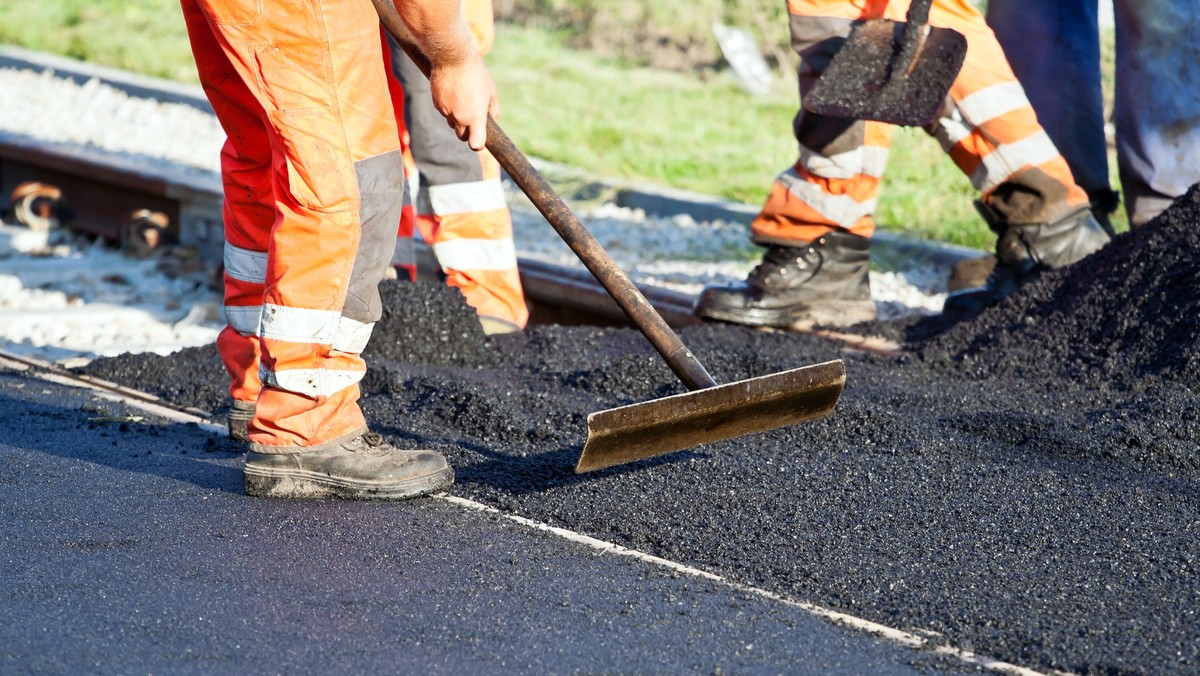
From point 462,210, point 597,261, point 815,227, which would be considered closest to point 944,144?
point 815,227

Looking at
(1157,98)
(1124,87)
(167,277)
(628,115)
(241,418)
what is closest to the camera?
(241,418)

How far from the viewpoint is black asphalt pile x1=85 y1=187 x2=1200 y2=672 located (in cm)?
250

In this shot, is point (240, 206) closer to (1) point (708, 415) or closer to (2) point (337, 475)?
(2) point (337, 475)

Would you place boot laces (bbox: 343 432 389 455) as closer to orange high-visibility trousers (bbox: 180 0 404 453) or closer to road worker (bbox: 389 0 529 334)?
orange high-visibility trousers (bbox: 180 0 404 453)

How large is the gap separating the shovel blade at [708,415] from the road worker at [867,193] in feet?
5.52

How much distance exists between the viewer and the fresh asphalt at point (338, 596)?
2.24 metres

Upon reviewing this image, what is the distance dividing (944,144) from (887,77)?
410 millimetres

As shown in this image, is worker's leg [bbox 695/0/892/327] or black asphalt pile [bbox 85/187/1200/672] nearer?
black asphalt pile [bbox 85/187/1200/672]

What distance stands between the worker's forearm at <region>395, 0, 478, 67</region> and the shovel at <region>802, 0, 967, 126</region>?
173cm

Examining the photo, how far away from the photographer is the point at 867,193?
4.78 metres

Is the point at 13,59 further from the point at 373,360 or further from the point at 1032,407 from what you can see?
the point at 1032,407

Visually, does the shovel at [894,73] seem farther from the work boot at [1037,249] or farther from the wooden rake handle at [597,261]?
the wooden rake handle at [597,261]

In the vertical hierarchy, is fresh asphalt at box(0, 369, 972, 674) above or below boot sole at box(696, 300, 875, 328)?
above

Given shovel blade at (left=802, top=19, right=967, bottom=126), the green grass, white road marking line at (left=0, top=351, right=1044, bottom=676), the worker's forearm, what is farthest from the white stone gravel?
the worker's forearm
